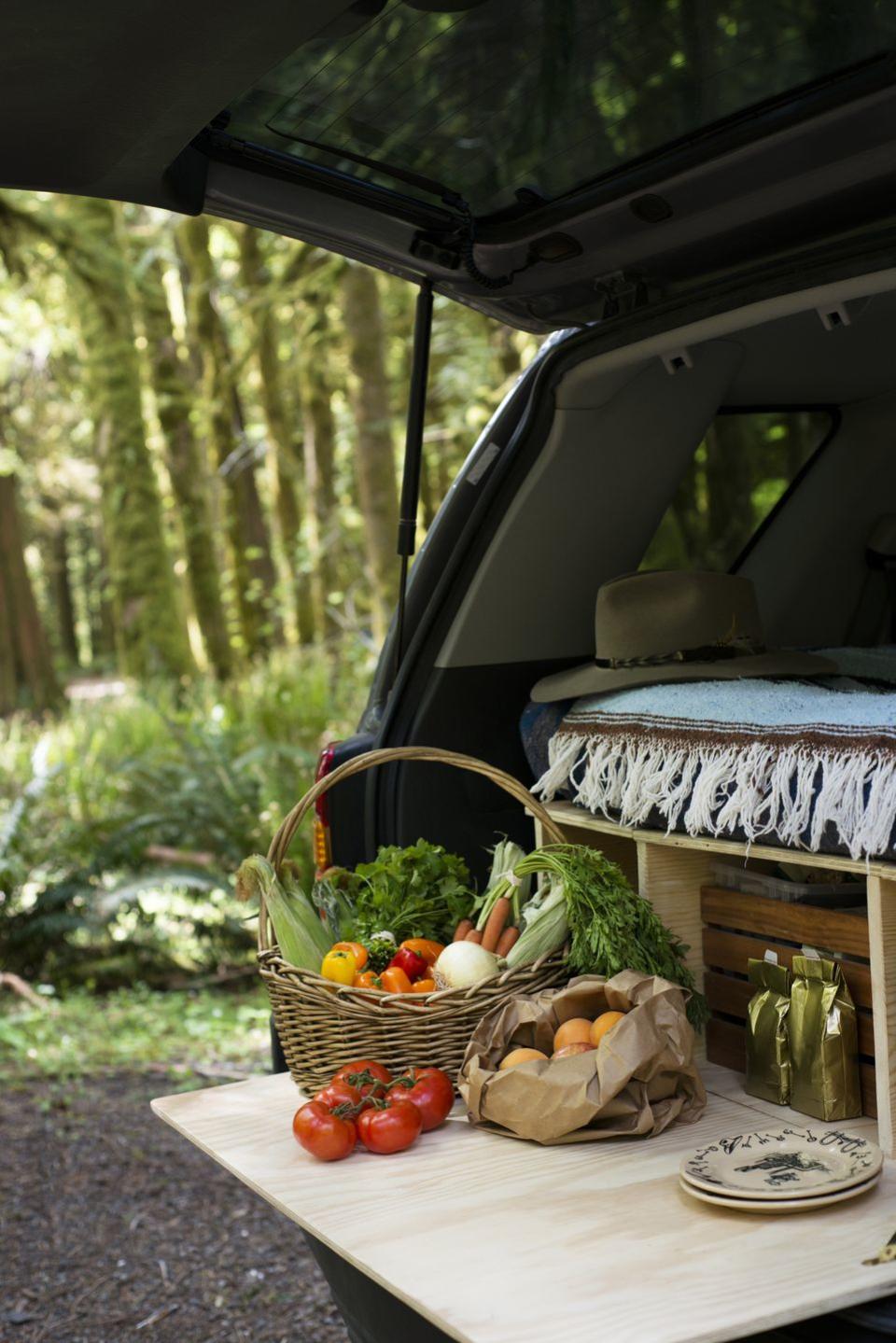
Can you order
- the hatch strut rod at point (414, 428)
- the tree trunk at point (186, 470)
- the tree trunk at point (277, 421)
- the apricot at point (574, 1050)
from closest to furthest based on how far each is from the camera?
the apricot at point (574, 1050), the hatch strut rod at point (414, 428), the tree trunk at point (277, 421), the tree trunk at point (186, 470)

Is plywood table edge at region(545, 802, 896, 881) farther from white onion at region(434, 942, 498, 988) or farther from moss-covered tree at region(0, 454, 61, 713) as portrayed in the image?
moss-covered tree at region(0, 454, 61, 713)

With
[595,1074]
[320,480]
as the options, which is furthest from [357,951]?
[320,480]

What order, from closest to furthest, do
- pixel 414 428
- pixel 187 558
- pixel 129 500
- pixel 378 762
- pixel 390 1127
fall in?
pixel 390 1127 → pixel 378 762 → pixel 414 428 → pixel 129 500 → pixel 187 558

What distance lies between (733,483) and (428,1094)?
7.24 feet

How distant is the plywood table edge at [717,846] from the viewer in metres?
2.21

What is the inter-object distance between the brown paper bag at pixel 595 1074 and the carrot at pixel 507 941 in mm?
262

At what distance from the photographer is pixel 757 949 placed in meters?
2.66

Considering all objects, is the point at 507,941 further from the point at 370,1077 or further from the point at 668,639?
the point at 668,639

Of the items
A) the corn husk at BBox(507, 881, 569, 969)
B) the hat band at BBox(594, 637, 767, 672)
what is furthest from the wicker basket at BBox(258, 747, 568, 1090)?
the hat band at BBox(594, 637, 767, 672)

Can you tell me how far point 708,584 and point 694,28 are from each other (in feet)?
4.14

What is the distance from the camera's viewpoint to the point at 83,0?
1.84 m

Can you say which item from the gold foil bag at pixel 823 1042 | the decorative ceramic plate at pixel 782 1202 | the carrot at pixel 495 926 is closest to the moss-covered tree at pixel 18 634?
the carrot at pixel 495 926

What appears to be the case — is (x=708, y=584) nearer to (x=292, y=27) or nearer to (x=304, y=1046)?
(x=304, y=1046)

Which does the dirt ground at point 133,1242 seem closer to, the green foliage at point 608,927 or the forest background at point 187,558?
the forest background at point 187,558
